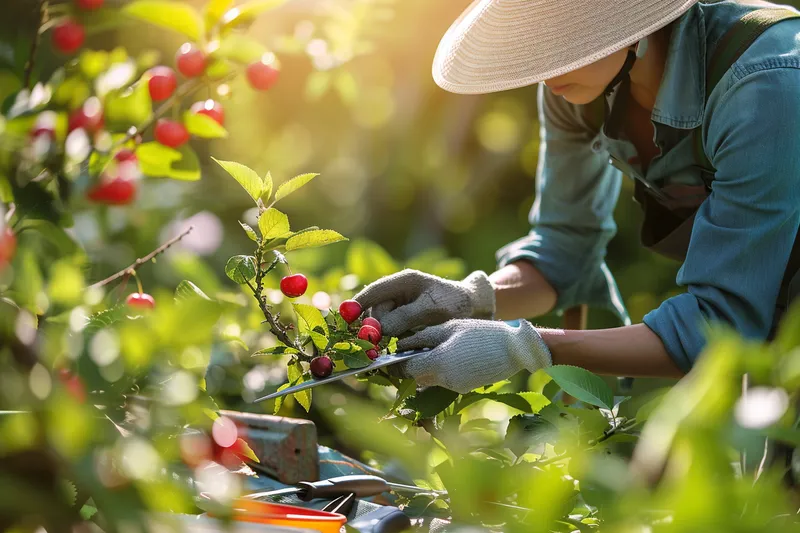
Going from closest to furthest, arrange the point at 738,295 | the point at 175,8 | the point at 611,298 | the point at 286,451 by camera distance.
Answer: the point at 286,451
the point at 738,295
the point at 175,8
the point at 611,298

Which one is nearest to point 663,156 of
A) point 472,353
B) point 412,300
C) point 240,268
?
point 412,300

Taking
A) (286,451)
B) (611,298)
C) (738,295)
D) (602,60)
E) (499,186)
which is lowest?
(499,186)

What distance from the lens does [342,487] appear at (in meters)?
1.12

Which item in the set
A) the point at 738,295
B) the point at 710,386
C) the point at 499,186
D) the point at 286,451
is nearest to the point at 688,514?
the point at 710,386

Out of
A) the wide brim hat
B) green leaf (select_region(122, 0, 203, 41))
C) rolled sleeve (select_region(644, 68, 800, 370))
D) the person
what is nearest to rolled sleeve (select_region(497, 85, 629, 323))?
the person

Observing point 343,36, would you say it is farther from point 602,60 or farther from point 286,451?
point 286,451

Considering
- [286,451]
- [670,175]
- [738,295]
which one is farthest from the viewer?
[670,175]

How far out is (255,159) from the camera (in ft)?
21.0

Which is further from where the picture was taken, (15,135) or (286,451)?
(286,451)

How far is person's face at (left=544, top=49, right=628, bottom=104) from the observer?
1654 millimetres

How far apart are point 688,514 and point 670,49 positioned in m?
1.35

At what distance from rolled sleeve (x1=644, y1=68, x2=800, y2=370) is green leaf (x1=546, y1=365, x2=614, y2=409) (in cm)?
37

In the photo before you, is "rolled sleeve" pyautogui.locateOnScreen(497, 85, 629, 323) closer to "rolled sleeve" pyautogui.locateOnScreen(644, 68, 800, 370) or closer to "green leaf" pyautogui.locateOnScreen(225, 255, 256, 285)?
"rolled sleeve" pyautogui.locateOnScreen(644, 68, 800, 370)

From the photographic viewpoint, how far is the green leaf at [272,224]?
1223 mm
